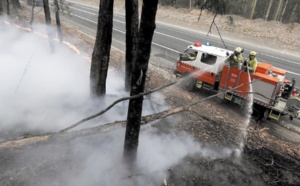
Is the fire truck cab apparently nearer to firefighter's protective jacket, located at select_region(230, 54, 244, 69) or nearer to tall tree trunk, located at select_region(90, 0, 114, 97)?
firefighter's protective jacket, located at select_region(230, 54, 244, 69)

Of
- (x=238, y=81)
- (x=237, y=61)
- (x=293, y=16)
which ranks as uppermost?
(x=293, y=16)

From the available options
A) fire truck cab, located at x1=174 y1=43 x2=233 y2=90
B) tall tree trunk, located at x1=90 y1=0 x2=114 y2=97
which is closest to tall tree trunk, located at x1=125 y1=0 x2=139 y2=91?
tall tree trunk, located at x1=90 y1=0 x2=114 y2=97

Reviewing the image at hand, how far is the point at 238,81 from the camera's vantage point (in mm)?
10211

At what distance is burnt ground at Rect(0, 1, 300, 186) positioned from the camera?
5660mm

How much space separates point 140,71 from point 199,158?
3447 millimetres

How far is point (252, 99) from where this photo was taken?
397 inches

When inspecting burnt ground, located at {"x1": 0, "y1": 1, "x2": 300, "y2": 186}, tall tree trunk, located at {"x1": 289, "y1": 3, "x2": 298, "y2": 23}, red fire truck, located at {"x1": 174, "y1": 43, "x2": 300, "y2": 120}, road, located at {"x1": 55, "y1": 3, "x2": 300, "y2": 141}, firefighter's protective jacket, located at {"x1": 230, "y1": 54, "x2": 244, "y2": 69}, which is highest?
tall tree trunk, located at {"x1": 289, "y1": 3, "x2": 298, "y2": 23}

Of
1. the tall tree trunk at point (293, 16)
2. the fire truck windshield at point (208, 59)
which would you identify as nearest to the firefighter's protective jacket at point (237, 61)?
the fire truck windshield at point (208, 59)

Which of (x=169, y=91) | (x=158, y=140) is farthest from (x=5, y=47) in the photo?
(x=158, y=140)

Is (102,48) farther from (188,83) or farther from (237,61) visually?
(237,61)

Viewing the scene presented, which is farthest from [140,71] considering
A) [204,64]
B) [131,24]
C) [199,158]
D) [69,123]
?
[204,64]

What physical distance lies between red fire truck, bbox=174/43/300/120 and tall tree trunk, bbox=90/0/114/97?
4.61 meters

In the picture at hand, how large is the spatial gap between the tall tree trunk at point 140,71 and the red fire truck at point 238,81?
4.47 metres

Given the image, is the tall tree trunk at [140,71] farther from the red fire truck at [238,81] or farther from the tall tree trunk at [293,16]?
the tall tree trunk at [293,16]
